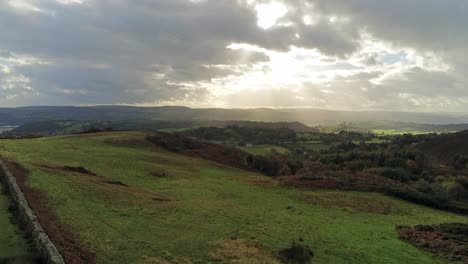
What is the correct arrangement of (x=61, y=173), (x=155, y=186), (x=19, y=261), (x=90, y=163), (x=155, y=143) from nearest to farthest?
1. (x=19, y=261)
2. (x=61, y=173)
3. (x=155, y=186)
4. (x=90, y=163)
5. (x=155, y=143)

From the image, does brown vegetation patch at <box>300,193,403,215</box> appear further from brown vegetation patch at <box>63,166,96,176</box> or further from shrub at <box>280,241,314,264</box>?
brown vegetation patch at <box>63,166,96,176</box>

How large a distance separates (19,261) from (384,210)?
40566 mm

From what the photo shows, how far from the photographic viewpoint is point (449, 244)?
31344 mm

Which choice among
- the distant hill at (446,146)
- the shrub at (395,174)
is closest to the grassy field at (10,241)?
the shrub at (395,174)

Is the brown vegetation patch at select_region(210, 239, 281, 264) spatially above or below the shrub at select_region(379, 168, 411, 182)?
above

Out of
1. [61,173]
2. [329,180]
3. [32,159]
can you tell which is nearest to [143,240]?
[61,173]

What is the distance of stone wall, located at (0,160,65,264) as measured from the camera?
18.9 metres

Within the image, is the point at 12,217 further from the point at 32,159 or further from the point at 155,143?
the point at 155,143

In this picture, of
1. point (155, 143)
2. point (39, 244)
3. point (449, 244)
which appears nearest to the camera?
point (39, 244)

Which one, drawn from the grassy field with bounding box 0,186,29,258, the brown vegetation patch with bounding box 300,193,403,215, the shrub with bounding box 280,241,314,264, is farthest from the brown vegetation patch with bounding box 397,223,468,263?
the grassy field with bounding box 0,186,29,258

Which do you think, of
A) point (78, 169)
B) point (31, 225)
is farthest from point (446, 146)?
point (31, 225)

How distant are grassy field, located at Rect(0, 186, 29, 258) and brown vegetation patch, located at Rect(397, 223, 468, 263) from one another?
3024cm

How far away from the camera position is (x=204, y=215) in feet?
113

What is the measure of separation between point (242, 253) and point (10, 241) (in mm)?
14265
